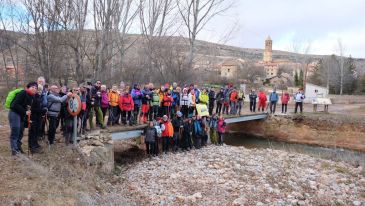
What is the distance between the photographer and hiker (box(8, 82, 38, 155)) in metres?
7.52

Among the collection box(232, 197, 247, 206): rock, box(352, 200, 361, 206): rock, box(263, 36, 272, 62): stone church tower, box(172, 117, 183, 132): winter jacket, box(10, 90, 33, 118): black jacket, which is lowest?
box(352, 200, 361, 206): rock

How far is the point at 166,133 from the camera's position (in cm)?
1255

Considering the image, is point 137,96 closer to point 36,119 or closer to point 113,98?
point 113,98

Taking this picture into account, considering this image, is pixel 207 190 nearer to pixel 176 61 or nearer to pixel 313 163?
pixel 313 163

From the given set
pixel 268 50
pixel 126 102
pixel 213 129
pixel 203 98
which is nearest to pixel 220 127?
pixel 213 129

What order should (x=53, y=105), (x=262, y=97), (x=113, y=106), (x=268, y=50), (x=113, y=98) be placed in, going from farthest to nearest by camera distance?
(x=268, y=50), (x=262, y=97), (x=113, y=106), (x=113, y=98), (x=53, y=105)

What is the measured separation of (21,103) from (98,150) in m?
→ 2.78

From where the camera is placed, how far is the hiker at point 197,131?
554 inches

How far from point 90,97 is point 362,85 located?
4907 centimetres

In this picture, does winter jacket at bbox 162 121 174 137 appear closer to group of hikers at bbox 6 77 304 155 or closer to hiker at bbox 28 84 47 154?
group of hikers at bbox 6 77 304 155

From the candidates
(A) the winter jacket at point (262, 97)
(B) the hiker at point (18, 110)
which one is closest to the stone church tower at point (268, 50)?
(A) the winter jacket at point (262, 97)

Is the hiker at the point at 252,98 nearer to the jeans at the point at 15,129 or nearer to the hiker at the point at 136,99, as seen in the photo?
the hiker at the point at 136,99

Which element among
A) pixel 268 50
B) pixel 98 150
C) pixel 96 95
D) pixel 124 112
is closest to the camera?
pixel 98 150

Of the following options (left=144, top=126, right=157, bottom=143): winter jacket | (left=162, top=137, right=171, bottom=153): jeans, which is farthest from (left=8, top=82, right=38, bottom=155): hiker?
(left=162, top=137, right=171, bottom=153): jeans
